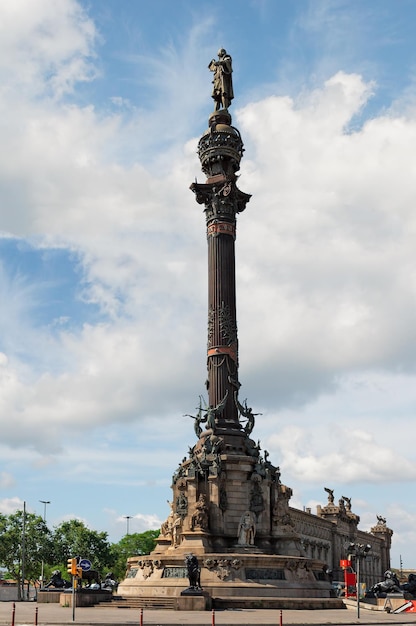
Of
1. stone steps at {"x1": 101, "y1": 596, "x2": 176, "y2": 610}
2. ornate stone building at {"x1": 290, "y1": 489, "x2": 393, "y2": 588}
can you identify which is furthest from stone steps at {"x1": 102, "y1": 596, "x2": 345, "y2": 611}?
ornate stone building at {"x1": 290, "y1": 489, "x2": 393, "y2": 588}

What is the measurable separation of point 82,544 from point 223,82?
58567 mm

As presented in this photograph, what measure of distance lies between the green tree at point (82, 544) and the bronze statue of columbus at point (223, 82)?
5569 cm

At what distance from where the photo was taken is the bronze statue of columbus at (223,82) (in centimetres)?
6062

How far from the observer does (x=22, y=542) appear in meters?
81.9

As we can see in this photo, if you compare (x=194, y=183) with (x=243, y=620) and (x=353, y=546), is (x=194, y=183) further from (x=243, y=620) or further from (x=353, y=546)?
(x=243, y=620)

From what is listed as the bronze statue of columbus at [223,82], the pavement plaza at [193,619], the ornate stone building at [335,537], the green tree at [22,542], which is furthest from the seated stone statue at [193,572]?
the ornate stone building at [335,537]

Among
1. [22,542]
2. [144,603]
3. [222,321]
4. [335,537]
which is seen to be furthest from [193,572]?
[335,537]

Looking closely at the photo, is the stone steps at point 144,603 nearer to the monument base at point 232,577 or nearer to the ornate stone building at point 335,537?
the monument base at point 232,577

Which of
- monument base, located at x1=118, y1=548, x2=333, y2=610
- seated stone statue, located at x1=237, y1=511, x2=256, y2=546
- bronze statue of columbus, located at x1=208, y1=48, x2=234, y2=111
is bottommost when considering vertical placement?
monument base, located at x1=118, y1=548, x2=333, y2=610

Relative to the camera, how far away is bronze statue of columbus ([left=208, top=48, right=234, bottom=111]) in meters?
60.6

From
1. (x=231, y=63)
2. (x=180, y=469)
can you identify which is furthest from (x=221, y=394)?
(x=231, y=63)

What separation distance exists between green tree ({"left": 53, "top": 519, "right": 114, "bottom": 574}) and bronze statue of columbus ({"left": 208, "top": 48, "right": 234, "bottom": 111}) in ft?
183

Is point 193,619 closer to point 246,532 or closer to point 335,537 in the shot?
point 246,532

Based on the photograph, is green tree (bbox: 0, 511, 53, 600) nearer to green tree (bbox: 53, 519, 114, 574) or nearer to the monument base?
green tree (bbox: 53, 519, 114, 574)
